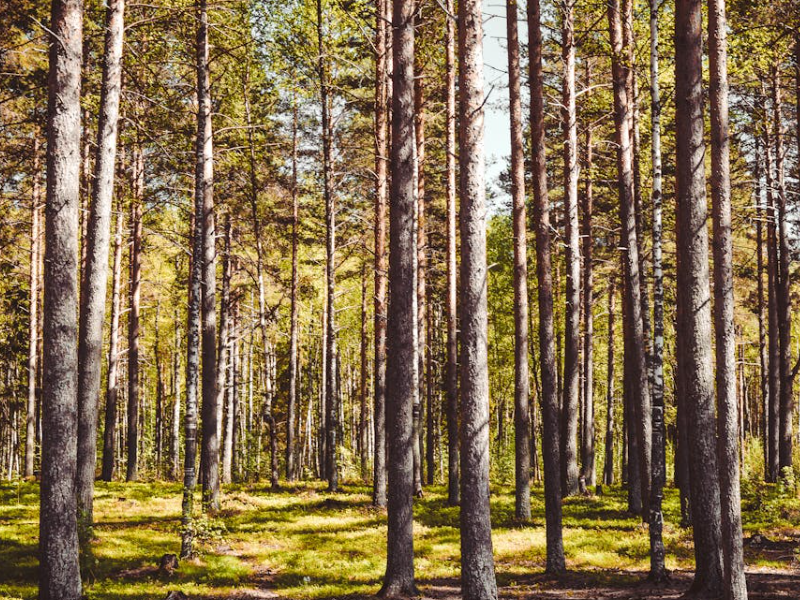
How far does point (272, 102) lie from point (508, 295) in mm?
17603

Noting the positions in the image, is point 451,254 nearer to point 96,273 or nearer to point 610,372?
point 96,273

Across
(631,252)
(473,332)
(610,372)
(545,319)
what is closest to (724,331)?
(473,332)

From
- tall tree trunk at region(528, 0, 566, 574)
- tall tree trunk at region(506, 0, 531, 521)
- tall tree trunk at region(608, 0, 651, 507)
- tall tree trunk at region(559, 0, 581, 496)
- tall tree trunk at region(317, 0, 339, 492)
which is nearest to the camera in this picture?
tall tree trunk at region(528, 0, 566, 574)

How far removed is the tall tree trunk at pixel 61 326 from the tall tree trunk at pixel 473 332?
514 centimetres

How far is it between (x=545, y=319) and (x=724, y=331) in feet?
16.1

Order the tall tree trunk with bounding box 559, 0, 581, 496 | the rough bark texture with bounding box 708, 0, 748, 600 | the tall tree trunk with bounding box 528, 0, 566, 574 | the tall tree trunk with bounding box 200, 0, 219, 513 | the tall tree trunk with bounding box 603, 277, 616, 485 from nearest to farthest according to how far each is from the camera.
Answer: the rough bark texture with bounding box 708, 0, 748, 600 < the tall tree trunk with bounding box 528, 0, 566, 574 < the tall tree trunk with bounding box 200, 0, 219, 513 < the tall tree trunk with bounding box 559, 0, 581, 496 < the tall tree trunk with bounding box 603, 277, 616, 485

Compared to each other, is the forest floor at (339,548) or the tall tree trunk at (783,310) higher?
the tall tree trunk at (783,310)

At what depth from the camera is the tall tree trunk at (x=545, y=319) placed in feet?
38.3

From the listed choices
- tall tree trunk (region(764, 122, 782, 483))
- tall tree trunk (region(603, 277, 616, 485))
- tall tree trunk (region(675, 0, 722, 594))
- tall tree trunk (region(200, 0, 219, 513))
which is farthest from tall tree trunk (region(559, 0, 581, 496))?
tall tree trunk (region(603, 277, 616, 485))

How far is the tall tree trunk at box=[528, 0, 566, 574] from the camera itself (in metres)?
11.7

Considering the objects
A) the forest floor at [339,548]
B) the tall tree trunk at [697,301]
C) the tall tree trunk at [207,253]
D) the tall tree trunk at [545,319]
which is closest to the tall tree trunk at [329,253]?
the forest floor at [339,548]

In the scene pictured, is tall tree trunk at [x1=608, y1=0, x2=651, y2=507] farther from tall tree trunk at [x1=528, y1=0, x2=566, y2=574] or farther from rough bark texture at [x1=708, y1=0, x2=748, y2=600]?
rough bark texture at [x1=708, y1=0, x2=748, y2=600]

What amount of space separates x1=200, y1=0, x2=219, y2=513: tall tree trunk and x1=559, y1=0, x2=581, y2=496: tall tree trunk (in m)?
8.54

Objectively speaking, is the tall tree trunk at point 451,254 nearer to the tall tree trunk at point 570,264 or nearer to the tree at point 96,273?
the tall tree trunk at point 570,264
